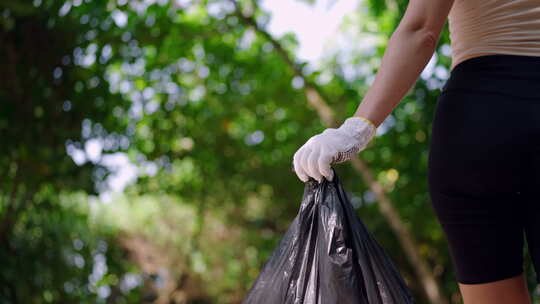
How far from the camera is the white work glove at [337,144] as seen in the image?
4.26ft

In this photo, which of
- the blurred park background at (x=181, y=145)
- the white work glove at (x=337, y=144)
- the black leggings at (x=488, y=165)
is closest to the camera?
the black leggings at (x=488, y=165)

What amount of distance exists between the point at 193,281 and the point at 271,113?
258cm

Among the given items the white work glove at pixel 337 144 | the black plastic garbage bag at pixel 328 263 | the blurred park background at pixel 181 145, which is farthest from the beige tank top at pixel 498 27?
the blurred park background at pixel 181 145

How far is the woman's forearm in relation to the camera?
1.25m

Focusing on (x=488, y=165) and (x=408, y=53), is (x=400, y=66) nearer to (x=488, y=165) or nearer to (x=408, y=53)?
(x=408, y=53)

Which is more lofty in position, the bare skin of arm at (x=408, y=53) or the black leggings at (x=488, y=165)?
the bare skin of arm at (x=408, y=53)

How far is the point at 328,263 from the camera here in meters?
1.38

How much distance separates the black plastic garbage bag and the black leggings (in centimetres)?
17

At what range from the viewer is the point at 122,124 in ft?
18.8

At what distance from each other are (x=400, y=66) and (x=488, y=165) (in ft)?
0.82

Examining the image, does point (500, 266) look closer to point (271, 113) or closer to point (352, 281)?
point (352, 281)

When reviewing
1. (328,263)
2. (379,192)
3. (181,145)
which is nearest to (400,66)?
(328,263)

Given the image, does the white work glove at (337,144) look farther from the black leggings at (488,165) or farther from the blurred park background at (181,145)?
the blurred park background at (181,145)

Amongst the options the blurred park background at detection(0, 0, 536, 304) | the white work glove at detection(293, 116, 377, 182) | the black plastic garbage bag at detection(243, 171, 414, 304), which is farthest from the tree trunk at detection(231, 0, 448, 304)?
the white work glove at detection(293, 116, 377, 182)
